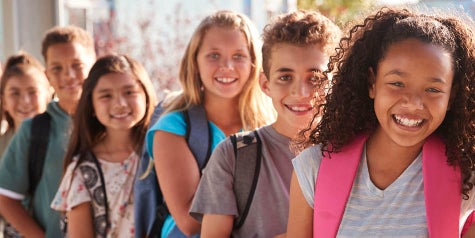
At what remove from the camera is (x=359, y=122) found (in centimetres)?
215

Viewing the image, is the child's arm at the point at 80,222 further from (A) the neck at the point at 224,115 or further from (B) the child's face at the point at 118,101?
(A) the neck at the point at 224,115

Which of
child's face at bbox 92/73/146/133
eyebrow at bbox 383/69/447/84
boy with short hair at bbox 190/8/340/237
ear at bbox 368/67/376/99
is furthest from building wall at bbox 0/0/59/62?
eyebrow at bbox 383/69/447/84

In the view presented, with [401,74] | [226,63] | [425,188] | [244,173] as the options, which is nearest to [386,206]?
[425,188]

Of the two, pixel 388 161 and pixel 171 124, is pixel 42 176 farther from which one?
pixel 388 161

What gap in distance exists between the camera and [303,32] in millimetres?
2529

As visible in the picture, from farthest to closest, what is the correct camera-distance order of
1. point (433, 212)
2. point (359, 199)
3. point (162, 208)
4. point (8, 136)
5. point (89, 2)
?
point (89, 2) < point (8, 136) < point (162, 208) < point (359, 199) < point (433, 212)

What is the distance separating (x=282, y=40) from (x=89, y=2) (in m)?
4.22

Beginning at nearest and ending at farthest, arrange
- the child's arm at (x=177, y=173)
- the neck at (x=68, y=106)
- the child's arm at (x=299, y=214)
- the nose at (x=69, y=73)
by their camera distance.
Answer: the child's arm at (x=299, y=214)
the child's arm at (x=177, y=173)
the neck at (x=68, y=106)
the nose at (x=69, y=73)

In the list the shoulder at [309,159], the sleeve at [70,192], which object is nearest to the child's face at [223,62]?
the sleeve at [70,192]

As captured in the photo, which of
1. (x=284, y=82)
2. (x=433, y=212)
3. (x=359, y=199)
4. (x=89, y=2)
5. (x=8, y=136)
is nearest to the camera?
(x=433, y=212)

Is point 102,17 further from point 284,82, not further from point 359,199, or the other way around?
point 359,199

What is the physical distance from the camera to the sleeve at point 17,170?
3521mm

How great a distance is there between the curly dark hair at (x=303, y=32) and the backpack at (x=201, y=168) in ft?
1.12

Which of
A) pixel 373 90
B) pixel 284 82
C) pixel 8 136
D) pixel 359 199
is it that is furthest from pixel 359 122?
pixel 8 136
